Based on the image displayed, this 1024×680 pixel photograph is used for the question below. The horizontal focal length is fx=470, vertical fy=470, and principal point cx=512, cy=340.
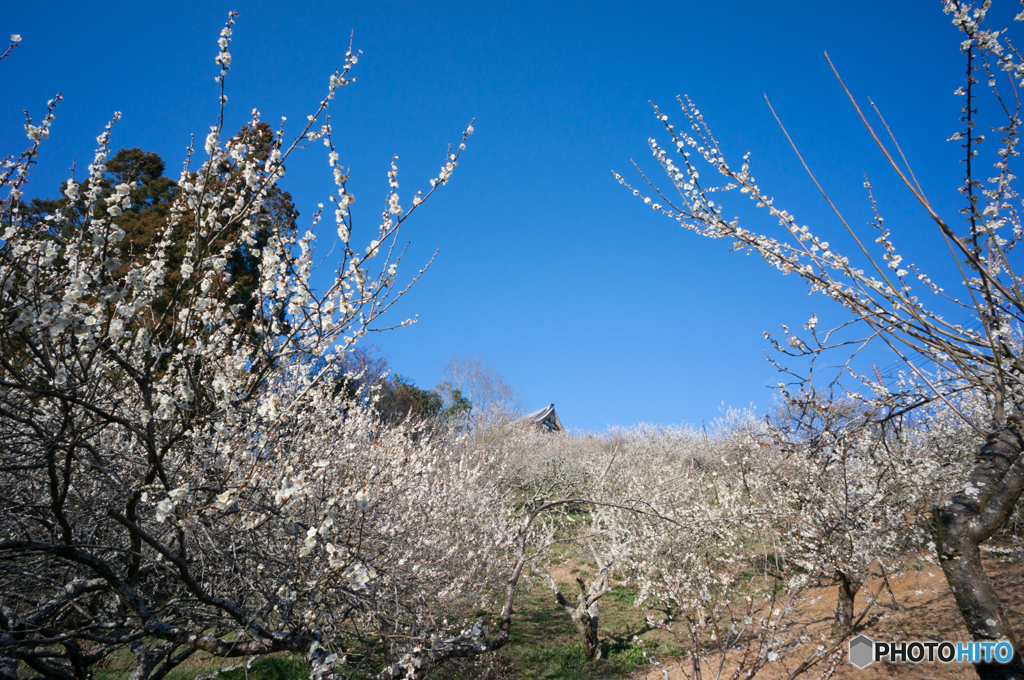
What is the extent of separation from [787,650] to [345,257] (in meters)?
7.28

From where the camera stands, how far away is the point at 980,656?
296 centimetres

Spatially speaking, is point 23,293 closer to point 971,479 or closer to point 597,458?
point 971,479

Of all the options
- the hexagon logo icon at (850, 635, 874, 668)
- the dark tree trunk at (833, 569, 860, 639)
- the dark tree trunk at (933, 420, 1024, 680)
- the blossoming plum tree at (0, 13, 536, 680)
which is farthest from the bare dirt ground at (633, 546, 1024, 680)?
the blossoming plum tree at (0, 13, 536, 680)

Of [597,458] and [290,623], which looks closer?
[290,623]

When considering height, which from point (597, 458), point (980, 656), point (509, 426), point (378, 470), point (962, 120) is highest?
point (509, 426)

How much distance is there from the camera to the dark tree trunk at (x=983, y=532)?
2988 mm

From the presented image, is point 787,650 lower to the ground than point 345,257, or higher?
lower

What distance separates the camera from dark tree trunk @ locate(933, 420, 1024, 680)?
299 centimetres

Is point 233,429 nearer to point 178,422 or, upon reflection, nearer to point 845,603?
point 178,422

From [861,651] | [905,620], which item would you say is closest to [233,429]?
[861,651]

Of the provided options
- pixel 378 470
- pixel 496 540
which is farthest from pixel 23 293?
pixel 496 540

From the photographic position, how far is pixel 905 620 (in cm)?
635

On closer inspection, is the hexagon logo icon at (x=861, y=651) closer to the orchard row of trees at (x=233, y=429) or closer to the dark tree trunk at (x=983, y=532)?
the orchard row of trees at (x=233, y=429)

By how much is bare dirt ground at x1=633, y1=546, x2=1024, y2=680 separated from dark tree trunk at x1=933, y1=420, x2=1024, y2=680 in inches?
85.6
